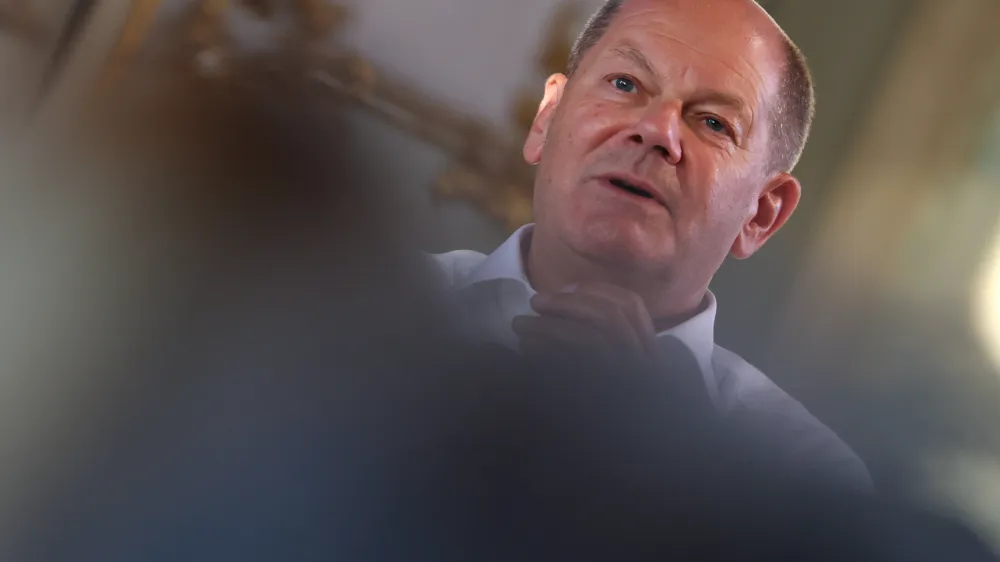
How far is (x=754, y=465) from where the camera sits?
2.50ft

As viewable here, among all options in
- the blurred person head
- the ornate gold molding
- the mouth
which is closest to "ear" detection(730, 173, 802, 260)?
the blurred person head

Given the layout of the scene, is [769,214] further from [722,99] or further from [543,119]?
[543,119]

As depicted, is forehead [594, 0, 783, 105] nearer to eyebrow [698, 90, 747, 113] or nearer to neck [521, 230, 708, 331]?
eyebrow [698, 90, 747, 113]

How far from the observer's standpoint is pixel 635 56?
0.80 meters

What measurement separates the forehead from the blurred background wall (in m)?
0.04

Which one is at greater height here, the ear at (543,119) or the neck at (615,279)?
the ear at (543,119)

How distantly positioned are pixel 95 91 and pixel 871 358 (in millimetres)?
776

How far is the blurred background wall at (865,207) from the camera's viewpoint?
0.79 meters

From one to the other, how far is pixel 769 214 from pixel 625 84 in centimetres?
20

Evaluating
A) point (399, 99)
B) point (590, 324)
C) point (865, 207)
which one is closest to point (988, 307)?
point (865, 207)

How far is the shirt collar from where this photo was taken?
0.78 meters

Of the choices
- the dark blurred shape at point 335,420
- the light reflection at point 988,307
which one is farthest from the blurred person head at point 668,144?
the light reflection at point 988,307

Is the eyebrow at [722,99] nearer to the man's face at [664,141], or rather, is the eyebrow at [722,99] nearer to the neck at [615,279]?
the man's face at [664,141]

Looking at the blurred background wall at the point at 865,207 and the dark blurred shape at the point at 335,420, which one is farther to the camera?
the blurred background wall at the point at 865,207
